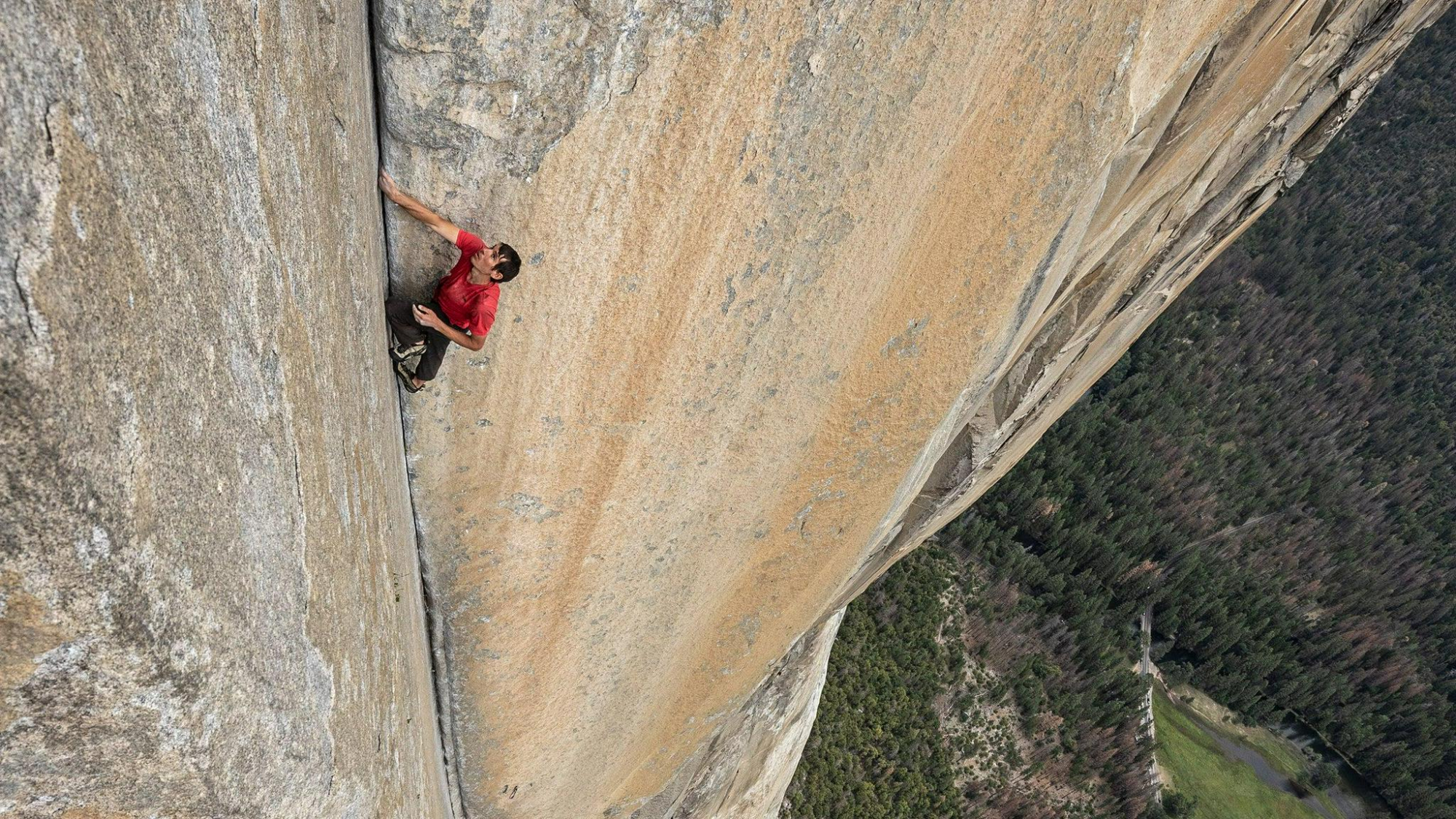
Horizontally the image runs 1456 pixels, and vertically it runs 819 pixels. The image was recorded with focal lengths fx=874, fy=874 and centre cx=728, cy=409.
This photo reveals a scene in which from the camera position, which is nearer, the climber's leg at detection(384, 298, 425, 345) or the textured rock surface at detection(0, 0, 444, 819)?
the textured rock surface at detection(0, 0, 444, 819)

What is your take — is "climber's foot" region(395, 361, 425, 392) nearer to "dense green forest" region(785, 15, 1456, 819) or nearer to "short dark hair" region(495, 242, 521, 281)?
"short dark hair" region(495, 242, 521, 281)

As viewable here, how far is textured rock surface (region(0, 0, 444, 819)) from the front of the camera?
5.89 feet

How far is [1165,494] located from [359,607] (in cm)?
3408

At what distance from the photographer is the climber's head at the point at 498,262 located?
4.27 meters

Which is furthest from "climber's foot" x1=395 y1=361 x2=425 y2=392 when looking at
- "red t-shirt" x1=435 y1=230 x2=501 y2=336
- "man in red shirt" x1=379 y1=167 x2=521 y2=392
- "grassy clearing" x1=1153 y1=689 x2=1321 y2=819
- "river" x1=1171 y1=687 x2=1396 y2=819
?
"river" x1=1171 y1=687 x2=1396 y2=819

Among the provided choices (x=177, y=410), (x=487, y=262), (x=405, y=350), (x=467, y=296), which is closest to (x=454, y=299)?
(x=467, y=296)

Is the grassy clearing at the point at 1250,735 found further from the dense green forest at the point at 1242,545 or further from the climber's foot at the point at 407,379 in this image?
the climber's foot at the point at 407,379

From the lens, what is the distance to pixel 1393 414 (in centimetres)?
3709

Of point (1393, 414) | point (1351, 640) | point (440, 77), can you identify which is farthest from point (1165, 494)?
point (440, 77)

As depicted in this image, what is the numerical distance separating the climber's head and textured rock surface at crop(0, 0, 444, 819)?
0.75 meters

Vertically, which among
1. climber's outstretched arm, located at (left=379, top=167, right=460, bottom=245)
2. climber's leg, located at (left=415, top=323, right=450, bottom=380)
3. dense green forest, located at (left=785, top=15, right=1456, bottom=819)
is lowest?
dense green forest, located at (left=785, top=15, right=1456, bottom=819)

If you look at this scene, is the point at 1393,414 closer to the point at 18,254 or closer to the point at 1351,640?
the point at 1351,640

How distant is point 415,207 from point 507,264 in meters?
0.55

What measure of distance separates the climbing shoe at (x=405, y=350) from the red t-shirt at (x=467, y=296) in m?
0.27
